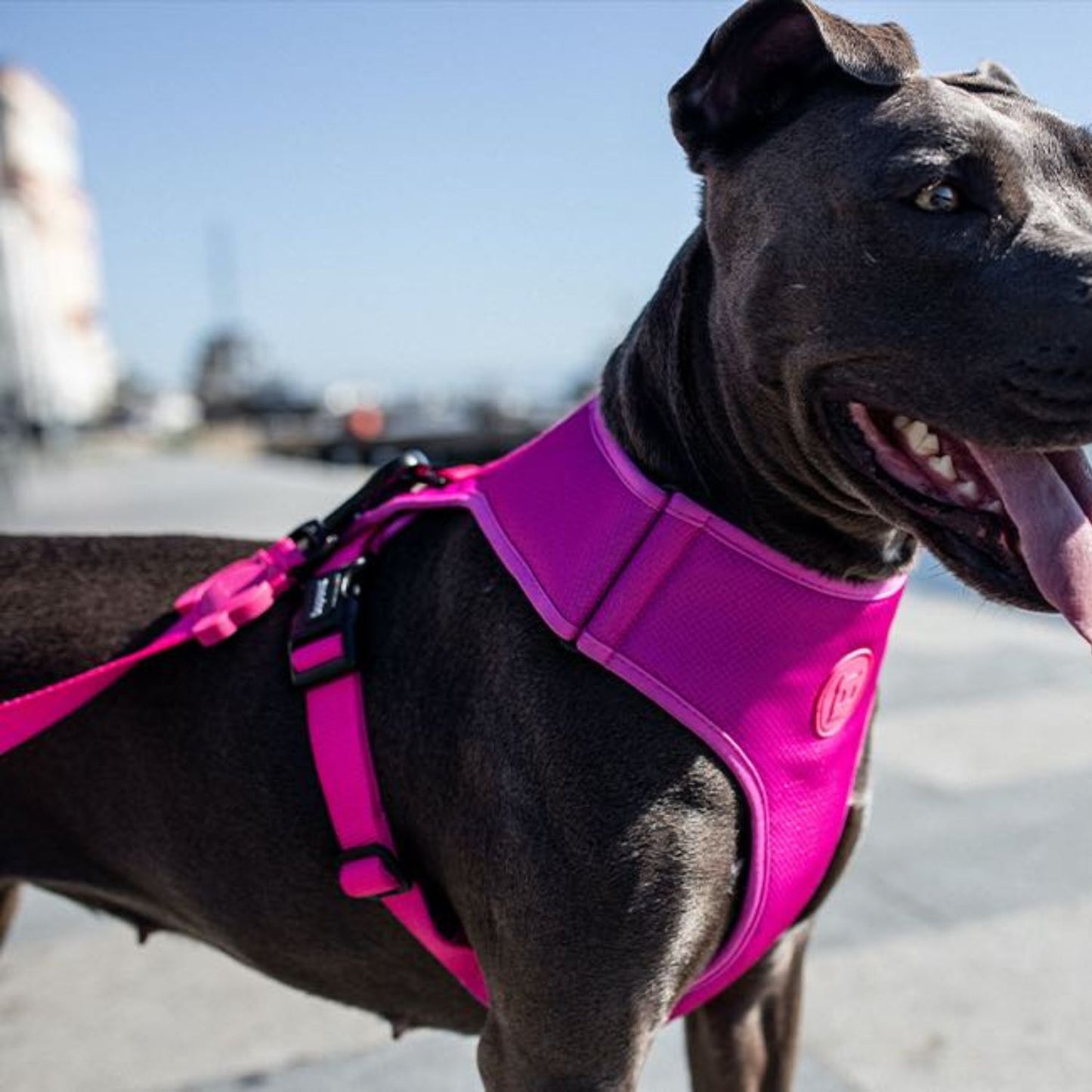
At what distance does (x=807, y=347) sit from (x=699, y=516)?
0.94 ft

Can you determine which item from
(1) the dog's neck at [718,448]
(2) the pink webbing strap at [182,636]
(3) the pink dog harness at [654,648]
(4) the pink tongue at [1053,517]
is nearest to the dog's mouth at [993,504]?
(4) the pink tongue at [1053,517]

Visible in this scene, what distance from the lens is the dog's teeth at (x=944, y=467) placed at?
1.86 m

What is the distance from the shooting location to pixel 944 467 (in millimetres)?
1871

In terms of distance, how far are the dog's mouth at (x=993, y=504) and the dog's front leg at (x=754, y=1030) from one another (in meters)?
0.84

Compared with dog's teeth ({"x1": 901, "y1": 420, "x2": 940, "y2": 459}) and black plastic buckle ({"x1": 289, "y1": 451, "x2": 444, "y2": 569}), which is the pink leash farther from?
dog's teeth ({"x1": 901, "y1": 420, "x2": 940, "y2": 459})

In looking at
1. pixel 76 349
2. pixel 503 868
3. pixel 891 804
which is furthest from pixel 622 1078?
pixel 76 349

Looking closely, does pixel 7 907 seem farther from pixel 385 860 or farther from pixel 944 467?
pixel 944 467

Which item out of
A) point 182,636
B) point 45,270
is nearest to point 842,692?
point 182,636

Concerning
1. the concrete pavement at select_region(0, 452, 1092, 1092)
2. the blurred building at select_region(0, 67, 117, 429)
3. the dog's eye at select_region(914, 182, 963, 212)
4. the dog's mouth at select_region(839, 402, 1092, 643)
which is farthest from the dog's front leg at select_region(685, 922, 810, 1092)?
the blurred building at select_region(0, 67, 117, 429)

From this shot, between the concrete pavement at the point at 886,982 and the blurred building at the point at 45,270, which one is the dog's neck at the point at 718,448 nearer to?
the concrete pavement at the point at 886,982

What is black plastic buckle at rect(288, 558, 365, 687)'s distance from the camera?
215 centimetres

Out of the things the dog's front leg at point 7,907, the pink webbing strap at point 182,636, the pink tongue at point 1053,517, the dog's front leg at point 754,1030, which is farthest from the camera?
the dog's front leg at point 7,907

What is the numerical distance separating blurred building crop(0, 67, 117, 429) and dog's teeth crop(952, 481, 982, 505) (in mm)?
43933

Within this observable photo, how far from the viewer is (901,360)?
1799 millimetres
